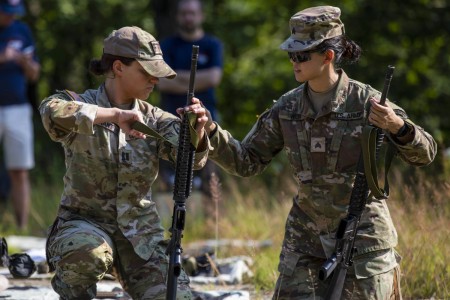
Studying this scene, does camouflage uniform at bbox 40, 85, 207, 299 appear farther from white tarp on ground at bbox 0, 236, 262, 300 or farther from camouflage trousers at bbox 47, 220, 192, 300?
white tarp on ground at bbox 0, 236, 262, 300

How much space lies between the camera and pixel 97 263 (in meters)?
4.98

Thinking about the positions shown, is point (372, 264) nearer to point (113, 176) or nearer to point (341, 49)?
point (341, 49)

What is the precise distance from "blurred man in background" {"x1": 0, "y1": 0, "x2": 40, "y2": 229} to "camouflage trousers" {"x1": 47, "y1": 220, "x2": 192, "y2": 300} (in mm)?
4267

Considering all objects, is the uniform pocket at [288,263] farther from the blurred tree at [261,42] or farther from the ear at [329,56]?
the blurred tree at [261,42]

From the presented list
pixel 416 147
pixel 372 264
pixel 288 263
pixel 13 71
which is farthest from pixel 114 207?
pixel 13 71

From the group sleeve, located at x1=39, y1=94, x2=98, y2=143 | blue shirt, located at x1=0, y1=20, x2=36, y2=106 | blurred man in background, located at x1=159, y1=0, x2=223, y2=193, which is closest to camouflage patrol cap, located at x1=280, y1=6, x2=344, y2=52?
sleeve, located at x1=39, y1=94, x2=98, y2=143

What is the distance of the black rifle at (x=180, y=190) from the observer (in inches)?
185

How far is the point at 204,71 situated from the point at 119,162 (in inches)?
158

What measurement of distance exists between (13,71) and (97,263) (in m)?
4.75

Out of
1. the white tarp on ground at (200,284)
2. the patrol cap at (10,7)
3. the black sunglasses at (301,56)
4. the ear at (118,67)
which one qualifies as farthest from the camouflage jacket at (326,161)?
the patrol cap at (10,7)

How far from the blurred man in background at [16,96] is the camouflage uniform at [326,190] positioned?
4.45 meters

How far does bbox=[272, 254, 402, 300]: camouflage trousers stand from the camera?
502 cm

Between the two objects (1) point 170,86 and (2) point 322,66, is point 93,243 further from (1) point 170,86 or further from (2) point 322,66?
(1) point 170,86

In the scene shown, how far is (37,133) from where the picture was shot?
14.8m
